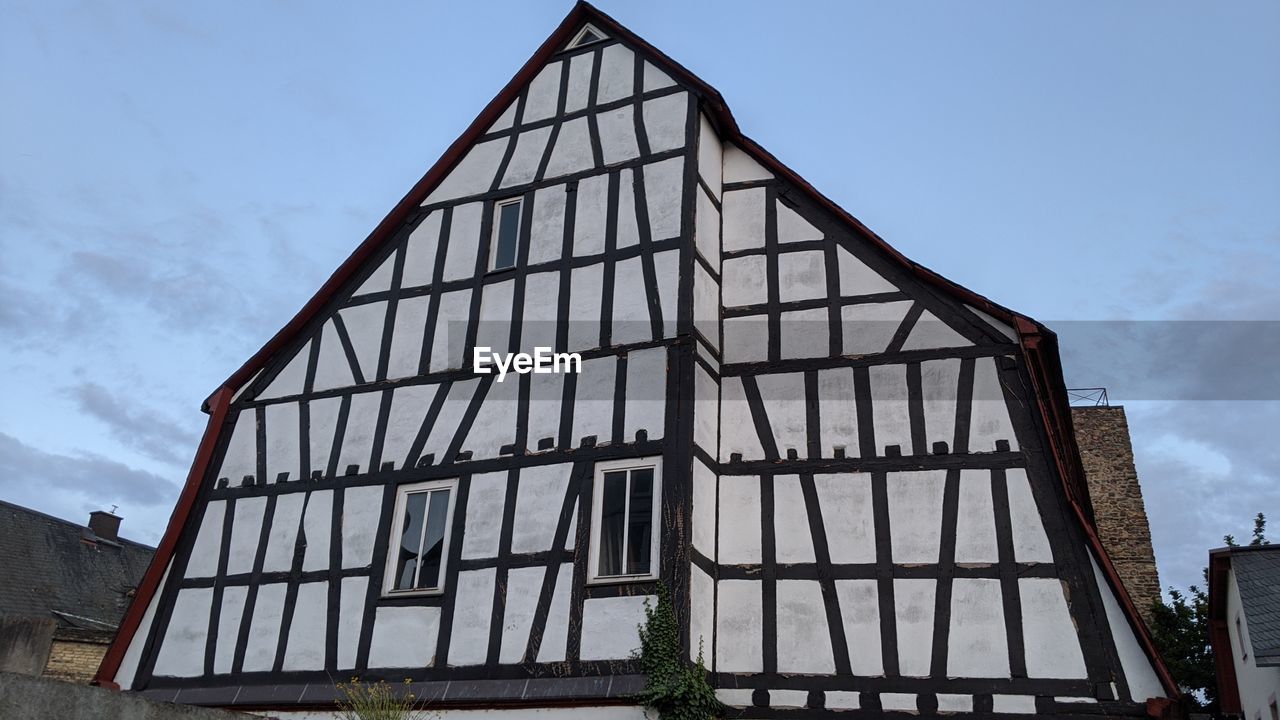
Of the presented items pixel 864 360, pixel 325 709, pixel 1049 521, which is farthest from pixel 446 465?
pixel 1049 521

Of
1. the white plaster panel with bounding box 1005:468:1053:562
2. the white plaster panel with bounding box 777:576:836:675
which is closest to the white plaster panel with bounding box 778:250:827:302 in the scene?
the white plaster panel with bounding box 1005:468:1053:562

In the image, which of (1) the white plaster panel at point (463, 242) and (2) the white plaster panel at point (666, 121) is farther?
(1) the white plaster panel at point (463, 242)

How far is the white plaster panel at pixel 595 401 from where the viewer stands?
11.9m

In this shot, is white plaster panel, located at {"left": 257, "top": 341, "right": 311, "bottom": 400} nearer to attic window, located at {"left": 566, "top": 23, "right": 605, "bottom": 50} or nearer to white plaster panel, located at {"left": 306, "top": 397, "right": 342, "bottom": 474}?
white plaster panel, located at {"left": 306, "top": 397, "right": 342, "bottom": 474}

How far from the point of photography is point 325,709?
38.8 ft

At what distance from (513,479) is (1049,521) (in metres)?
5.75

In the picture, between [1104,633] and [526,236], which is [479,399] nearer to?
[526,236]

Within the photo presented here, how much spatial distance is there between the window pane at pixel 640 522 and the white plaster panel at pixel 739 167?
4.66 m

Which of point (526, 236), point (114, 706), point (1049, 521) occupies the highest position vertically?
point (526, 236)

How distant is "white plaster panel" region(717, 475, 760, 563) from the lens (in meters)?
11.5

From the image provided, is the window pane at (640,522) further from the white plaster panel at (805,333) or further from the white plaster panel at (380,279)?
the white plaster panel at (380,279)

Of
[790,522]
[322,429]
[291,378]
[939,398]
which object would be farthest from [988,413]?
[291,378]

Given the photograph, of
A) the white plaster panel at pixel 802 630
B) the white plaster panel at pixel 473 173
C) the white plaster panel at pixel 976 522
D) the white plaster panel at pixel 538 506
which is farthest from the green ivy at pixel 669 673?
the white plaster panel at pixel 473 173

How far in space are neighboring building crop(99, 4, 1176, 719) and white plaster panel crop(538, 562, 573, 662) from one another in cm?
3
